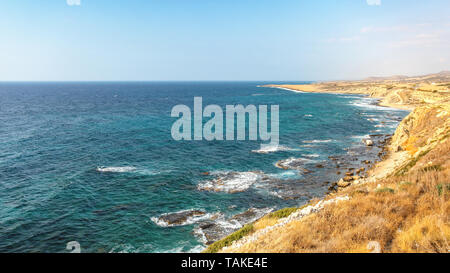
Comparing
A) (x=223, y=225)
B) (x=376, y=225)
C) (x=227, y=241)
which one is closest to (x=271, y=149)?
(x=223, y=225)

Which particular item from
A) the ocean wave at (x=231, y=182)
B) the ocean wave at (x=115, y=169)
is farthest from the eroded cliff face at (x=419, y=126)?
the ocean wave at (x=115, y=169)

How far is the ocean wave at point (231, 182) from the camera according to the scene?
94.7 ft

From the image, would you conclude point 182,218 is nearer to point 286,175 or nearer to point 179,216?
point 179,216

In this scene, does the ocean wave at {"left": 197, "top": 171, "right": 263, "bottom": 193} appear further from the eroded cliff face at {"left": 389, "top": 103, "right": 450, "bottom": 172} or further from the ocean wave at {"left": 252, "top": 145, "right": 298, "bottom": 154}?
the eroded cliff face at {"left": 389, "top": 103, "right": 450, "bottom": 172}

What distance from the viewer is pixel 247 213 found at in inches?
939

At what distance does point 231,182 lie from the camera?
30.5 meters

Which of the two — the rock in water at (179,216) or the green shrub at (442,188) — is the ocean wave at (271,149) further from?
the green shrub at (442,188)

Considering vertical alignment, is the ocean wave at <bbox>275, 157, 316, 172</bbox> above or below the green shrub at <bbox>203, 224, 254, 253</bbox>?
below

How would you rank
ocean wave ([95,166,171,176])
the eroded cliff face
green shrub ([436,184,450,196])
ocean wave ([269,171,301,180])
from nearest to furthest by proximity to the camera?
1. green shrub ([436,184,450,196])
2. ocean wave ([269,171,301,180])
3. ocean wave ([95,166,171,176])
4. the eroded cliff face

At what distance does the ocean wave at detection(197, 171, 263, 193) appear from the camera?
28.9m

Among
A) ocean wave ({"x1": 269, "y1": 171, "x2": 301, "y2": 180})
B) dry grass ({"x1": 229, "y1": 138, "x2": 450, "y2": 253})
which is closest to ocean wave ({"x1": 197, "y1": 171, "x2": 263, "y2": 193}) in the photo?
ocean wave ({"x1": 269, "y1": 171, "x2": 301, "y2": 180})
